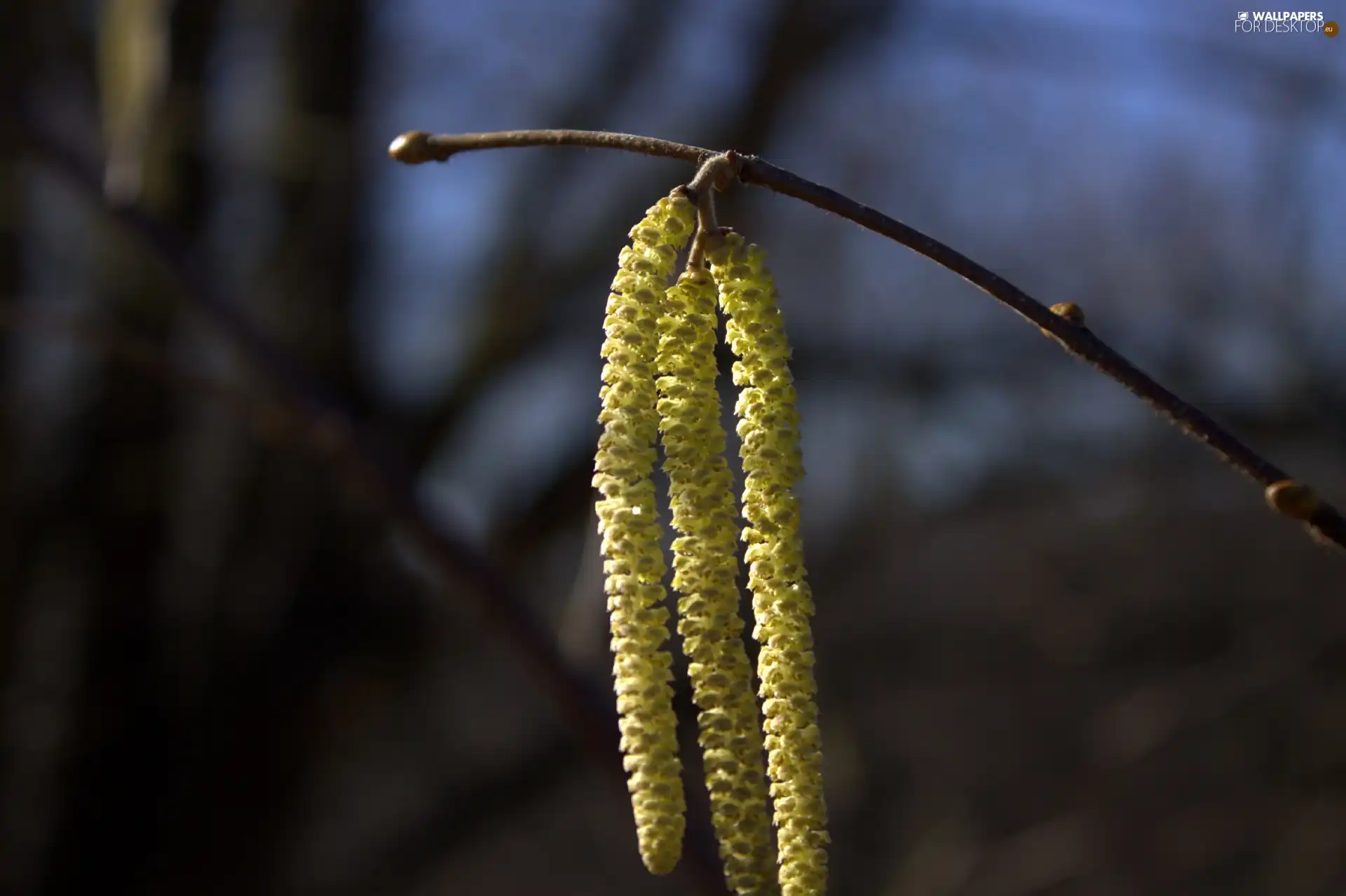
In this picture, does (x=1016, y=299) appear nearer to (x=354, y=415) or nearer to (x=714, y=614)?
(x=714, y=614)

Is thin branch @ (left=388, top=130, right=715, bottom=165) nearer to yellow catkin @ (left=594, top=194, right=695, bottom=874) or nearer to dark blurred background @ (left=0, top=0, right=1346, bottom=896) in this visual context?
yellow catkin @ (left=594, top=194, right=695, bottom=874)

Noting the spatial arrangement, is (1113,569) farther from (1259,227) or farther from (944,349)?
(944,349)

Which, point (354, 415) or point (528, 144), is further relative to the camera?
point (354, 415)

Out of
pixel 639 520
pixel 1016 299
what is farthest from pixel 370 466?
pixel 1016 299

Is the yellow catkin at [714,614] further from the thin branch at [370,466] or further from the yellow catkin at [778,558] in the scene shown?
the thin branch at [370,466]

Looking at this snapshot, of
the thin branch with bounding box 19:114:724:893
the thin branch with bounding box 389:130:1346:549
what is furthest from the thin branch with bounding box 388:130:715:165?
the thin branch with bounding box 19:114:724:893

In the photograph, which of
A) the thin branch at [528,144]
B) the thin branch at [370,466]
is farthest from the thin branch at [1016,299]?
the thin branch at [370,466]
